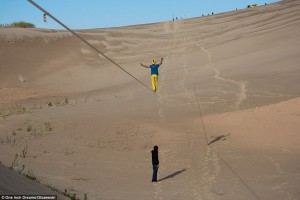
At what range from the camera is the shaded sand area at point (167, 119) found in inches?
450

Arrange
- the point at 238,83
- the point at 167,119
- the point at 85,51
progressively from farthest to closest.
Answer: the point at 85,51
the point at 238,83
the point at 167,119

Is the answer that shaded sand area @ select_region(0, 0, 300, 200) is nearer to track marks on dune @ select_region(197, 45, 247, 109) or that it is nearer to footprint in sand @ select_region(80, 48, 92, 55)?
track marks on dune @ select_region(197, 45, 247, 109)

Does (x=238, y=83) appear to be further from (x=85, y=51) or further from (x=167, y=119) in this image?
(x=85, y=51)

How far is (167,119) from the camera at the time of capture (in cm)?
1816

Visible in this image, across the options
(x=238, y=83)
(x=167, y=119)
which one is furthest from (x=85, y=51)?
(x=167, y=119)

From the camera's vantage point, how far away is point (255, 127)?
53.3ft

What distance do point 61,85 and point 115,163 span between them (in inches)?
849

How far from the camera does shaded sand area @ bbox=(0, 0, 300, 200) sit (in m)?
11.4

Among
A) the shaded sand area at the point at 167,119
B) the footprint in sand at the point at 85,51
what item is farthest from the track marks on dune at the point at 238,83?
the footprint in sand at the point at 85,51

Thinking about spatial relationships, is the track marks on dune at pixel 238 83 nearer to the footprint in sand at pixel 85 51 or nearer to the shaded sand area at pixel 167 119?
the shaded sand area at pixel 167 119

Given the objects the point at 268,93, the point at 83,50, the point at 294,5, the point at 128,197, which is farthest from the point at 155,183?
the point at 294,5

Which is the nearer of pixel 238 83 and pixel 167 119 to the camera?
pixel 167 119

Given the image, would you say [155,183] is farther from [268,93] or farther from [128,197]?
[268,93]

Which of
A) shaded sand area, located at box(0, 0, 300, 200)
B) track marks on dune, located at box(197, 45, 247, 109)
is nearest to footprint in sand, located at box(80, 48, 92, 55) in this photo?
shaded sand area, located at box(0, 0, 300, 200)
